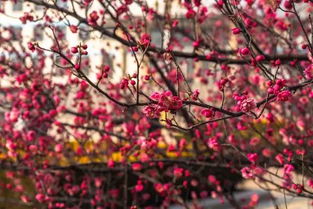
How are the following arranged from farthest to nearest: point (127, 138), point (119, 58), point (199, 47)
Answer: point (119, 58), point (127, 138), point (199, 47)

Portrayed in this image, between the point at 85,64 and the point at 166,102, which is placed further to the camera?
the point at 85,64

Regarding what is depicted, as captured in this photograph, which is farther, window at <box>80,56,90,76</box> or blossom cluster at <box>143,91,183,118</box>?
window at <box>80,56,90,76</box>

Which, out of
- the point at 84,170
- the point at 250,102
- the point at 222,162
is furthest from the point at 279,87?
the point at 84,170

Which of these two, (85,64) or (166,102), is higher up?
(85,64)

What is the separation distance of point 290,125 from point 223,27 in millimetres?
5030

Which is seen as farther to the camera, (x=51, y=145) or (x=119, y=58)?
(x=119, y=58)

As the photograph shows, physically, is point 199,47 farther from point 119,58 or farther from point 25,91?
point 119,58

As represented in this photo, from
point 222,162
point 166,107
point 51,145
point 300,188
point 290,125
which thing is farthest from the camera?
point 51,145

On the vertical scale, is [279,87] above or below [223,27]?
below

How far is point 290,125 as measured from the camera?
7438mm

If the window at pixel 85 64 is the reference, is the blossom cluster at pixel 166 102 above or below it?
below

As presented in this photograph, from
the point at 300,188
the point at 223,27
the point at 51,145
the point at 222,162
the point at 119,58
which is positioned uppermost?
the point at 119,58

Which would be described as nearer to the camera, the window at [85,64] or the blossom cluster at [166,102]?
the blossom cluster at [166,102]

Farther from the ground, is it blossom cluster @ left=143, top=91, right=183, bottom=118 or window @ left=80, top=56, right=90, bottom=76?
window @ left=80, top=56, right=90, bottom=76
